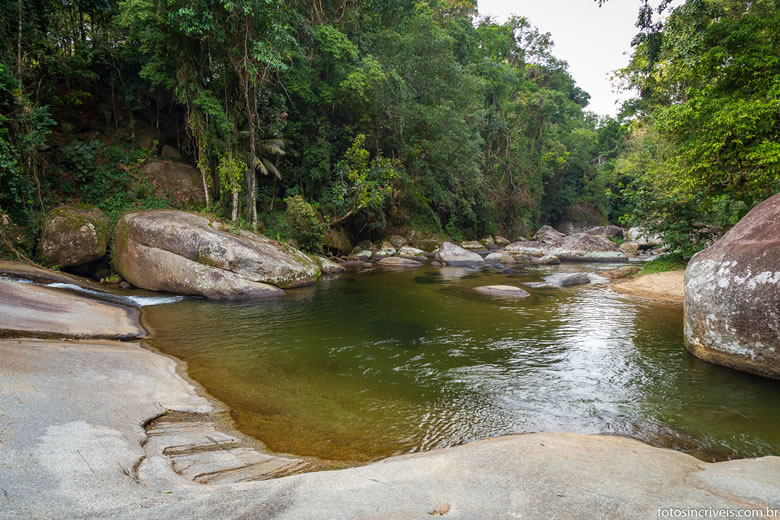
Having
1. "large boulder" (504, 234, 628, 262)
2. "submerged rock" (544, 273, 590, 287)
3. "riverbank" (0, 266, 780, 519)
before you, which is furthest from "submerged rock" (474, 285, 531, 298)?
"large boulder" (504, 234, 628, 262)

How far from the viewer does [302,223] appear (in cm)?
1862

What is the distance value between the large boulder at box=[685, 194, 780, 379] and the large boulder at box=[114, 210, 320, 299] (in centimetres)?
1034

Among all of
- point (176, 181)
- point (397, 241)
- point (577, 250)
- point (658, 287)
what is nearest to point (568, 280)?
point (658, 287)

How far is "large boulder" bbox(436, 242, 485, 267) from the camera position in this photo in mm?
20891

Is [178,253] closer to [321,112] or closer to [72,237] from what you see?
[72,237]

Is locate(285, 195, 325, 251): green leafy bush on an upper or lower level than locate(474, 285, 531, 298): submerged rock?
upper

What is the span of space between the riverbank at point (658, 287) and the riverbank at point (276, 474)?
924 centimetres

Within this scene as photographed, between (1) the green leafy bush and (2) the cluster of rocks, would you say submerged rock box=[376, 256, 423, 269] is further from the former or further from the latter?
(2) the cluster of rocks

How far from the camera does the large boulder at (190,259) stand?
11.6 meters

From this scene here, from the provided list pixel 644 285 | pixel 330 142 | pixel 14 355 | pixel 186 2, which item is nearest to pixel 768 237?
pixel 644 285

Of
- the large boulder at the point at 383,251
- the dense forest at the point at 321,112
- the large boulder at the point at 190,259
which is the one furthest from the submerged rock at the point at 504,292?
the large boulder at the point at 383,251

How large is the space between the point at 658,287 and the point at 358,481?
12709 mm

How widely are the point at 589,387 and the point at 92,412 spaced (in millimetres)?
5927

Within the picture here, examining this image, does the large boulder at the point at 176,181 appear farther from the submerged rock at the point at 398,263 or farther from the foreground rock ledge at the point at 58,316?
the foreground rock ledge at the point at 58,316
